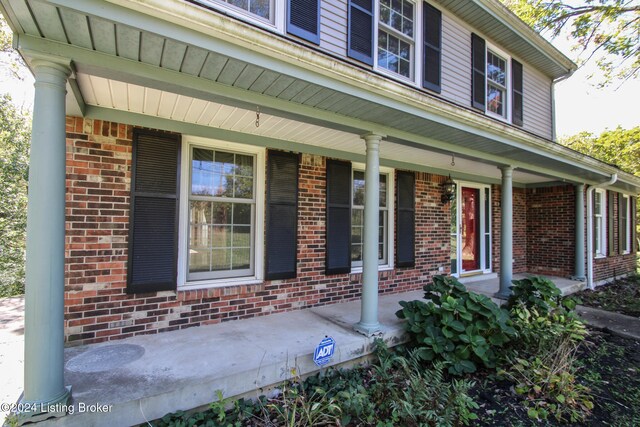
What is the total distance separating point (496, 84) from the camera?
6.28 meters

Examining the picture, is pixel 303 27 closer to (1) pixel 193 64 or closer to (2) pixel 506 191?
(1) pixel 193 64

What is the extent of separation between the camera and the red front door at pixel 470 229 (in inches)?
276

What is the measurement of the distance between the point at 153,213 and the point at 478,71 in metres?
5.74

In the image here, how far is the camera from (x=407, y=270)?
18.5 ft

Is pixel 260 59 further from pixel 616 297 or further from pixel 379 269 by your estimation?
pixel 616 297

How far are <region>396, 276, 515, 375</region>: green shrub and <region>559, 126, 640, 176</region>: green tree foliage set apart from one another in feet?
53.0

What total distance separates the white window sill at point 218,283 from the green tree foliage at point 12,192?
1007 centimetres

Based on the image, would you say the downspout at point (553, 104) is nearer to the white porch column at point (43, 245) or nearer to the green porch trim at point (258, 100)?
the green porch trim at point (258, 100)

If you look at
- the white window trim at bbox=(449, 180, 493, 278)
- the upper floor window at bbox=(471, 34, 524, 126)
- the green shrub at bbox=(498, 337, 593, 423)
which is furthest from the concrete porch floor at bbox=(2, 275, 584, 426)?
the upper floor window at bbox=(471, 34, 524, 126)

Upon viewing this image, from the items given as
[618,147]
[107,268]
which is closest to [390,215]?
[107,268]

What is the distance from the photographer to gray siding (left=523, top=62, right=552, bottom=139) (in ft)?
23.1

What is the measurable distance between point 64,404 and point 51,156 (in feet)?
5.04

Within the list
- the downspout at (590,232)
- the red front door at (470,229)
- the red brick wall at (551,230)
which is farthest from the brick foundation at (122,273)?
the downspout at (590,232)

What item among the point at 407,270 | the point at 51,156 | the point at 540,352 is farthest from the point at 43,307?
the point at 407,270
